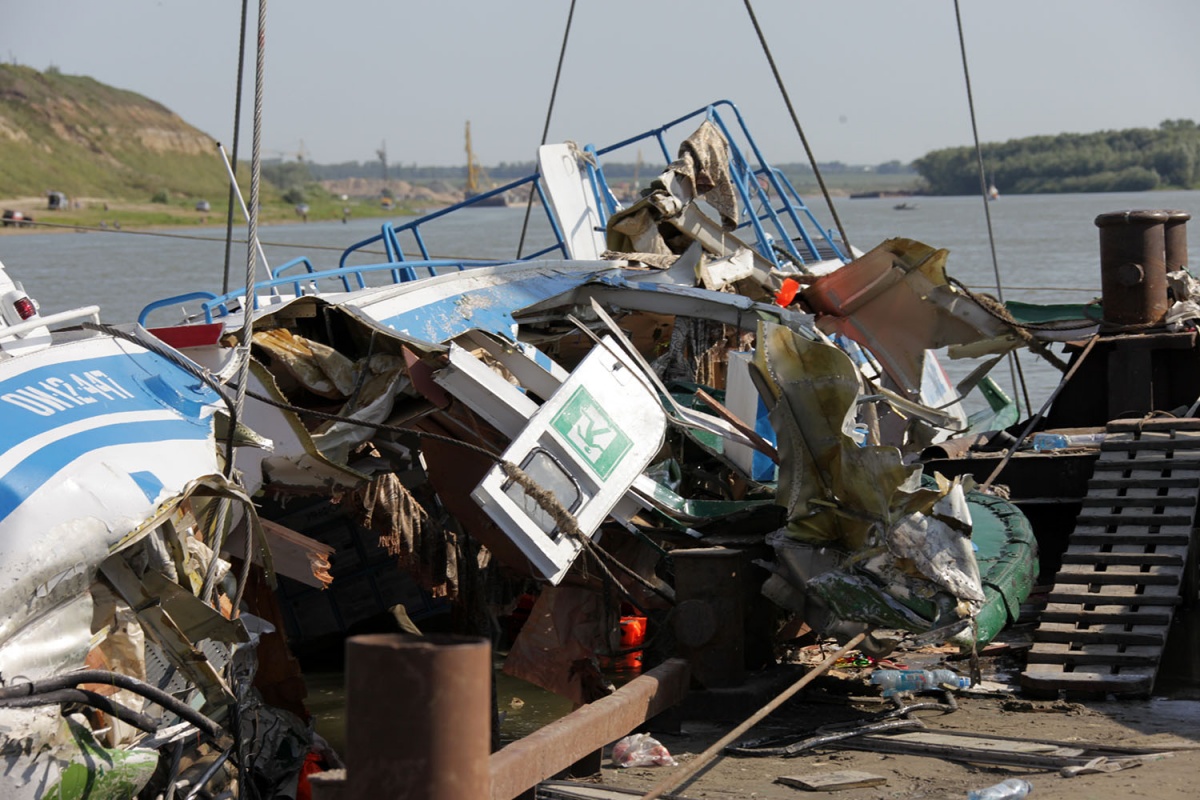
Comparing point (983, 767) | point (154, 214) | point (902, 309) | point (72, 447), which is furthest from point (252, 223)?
point (154, 214)

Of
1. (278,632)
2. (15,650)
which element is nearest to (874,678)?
(278,632)

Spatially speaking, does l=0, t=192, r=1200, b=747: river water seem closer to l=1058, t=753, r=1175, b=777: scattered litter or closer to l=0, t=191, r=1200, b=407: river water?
l=0, t=191, r=1200, b=407: river water

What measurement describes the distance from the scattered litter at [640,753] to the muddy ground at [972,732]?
6 cm

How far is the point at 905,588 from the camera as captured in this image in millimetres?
6969

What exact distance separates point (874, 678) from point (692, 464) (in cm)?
183

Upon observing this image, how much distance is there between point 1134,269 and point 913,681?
206 inches

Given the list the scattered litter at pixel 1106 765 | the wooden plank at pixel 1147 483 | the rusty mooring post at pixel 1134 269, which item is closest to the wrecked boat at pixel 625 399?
the wooden plank at pixel 1147 483

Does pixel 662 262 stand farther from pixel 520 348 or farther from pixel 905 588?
pixel 905 588

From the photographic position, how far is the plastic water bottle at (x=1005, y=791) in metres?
5.51

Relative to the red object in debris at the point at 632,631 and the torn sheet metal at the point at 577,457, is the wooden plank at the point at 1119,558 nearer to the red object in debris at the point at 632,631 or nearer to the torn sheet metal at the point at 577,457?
the red object in debris at the point at 632,631

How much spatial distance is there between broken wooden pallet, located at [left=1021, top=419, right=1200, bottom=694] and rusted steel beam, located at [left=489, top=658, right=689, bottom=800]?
1953 millimetres

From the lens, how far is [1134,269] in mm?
11414

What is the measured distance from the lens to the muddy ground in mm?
5801

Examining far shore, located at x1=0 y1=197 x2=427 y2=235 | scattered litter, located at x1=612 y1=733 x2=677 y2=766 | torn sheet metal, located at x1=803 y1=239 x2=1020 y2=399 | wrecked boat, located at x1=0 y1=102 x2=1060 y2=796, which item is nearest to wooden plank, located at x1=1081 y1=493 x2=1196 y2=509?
wrecked boat, located at x1=0 y1=102 x2=1060 y2=796
